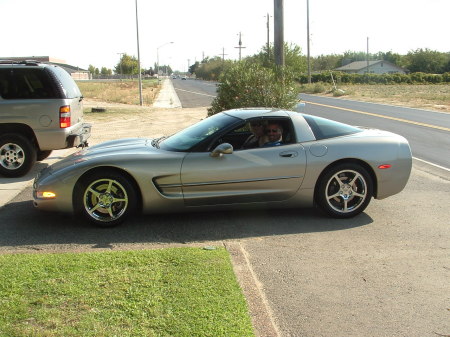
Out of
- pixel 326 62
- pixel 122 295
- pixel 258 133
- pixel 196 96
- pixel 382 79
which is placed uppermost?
pixel 326 62

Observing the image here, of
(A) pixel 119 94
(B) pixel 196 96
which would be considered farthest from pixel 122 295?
(A) pixel 119 94

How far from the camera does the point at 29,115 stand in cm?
802

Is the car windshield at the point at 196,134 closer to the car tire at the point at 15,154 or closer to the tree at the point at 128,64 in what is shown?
the car tire at the point at 15,154

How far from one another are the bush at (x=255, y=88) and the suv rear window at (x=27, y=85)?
4.54 m

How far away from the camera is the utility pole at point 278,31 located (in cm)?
1322

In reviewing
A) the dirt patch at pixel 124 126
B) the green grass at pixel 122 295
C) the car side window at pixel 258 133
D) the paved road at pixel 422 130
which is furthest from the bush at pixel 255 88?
the green grass at pixel 122 295

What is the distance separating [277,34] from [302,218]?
8804 mm

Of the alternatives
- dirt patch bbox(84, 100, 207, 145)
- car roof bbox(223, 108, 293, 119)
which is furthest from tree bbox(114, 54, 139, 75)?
car roof bbox(223, 108, 293, 119)

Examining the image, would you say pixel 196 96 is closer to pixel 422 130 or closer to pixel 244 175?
pixel 422 130

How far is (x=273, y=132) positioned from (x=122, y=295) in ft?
9.94

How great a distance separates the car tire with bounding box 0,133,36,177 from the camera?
803 cm

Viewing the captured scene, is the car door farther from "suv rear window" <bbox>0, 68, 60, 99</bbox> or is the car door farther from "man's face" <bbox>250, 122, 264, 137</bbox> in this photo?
"suv rear window" <bbox>0, 68, 60, 99</bbox>

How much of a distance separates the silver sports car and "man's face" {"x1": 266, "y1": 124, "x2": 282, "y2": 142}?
1cm

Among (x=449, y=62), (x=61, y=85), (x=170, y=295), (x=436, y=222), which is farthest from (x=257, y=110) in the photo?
(x=449, y=62)
